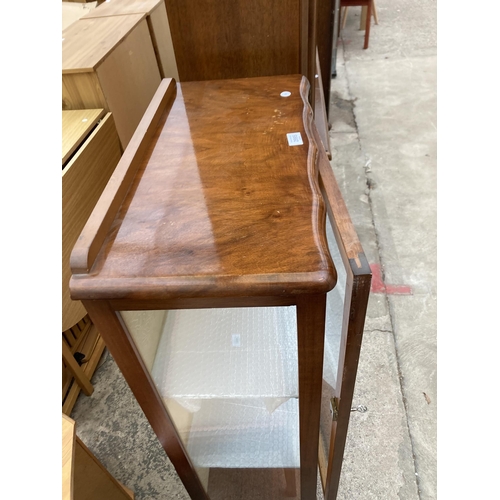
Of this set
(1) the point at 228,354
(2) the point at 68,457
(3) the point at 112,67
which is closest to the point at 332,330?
(1) the point at 228,354

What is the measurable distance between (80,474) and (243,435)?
0.34 metres

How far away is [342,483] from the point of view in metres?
1.12

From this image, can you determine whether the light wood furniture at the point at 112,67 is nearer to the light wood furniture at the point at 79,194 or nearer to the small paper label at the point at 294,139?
the light wood furniture at the point at 79,194

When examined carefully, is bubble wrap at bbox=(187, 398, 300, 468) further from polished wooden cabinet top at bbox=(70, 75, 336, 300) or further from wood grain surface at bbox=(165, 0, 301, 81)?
wood grain surface at bbox=(165, 0, 301, 81)

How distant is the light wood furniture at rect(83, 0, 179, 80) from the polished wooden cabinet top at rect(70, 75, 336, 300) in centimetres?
94

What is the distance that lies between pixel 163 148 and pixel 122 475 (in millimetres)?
991

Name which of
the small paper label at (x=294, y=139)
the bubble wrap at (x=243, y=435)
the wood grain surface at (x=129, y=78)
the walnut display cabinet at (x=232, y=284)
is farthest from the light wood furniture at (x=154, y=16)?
the bubble wrap at (x=243, y=435)

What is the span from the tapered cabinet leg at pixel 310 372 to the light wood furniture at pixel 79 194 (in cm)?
72

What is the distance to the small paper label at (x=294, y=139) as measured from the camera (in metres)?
0.73

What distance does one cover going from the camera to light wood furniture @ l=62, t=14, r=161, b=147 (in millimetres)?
1209

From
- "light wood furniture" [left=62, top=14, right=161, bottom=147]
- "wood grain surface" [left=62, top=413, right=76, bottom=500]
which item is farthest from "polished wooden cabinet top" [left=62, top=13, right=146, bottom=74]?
"wood grain surface" [left=62, top=413, right=76, bottom=500]

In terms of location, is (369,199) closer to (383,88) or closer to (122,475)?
(383,88)

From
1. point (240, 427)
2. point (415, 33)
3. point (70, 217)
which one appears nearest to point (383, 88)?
point (415, 33)

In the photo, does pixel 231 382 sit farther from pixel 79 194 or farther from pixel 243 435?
pixel 79 194
